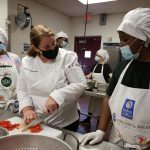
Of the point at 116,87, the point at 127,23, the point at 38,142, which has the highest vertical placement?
the point at 127,23

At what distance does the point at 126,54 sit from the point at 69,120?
1.93 feet

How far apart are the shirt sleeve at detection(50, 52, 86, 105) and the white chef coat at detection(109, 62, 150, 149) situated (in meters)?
0.26

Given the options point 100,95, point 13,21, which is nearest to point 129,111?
point 100,95

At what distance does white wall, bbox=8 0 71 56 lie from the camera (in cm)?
407

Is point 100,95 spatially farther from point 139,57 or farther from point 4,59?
point 139,57

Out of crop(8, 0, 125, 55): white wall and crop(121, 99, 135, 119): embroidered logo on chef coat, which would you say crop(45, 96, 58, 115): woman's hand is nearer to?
crop(121, 99, 135, 119): embroidered logo on chef coat

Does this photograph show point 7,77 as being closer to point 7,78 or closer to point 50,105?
point 7,78

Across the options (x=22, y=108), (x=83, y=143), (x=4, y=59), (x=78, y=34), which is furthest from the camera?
(x=78, y=34)

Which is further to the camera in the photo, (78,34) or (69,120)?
(78,34)

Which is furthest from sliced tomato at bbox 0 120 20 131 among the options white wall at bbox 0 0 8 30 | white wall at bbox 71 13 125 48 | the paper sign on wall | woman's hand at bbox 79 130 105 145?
the paper sign on wall

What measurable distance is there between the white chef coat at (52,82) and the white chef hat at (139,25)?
1.32ft

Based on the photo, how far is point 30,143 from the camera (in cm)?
81

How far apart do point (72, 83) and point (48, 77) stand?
16 centimetres

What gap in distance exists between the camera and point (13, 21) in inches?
161
